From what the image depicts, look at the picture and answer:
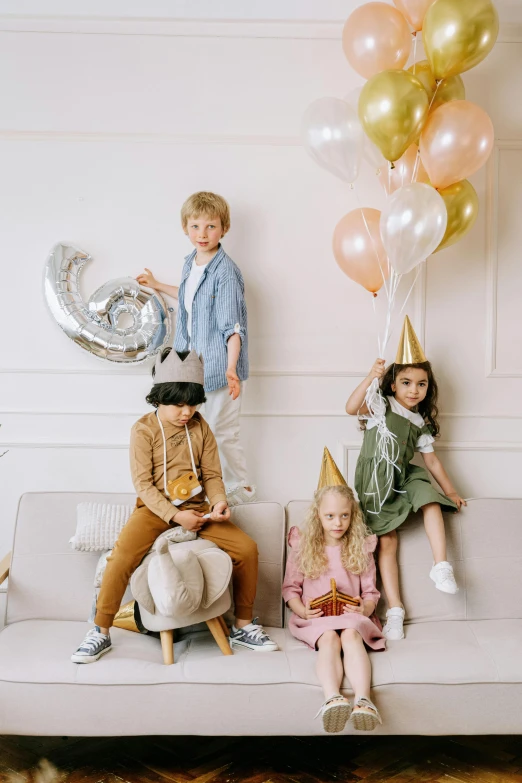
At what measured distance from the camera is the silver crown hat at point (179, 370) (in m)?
2.54

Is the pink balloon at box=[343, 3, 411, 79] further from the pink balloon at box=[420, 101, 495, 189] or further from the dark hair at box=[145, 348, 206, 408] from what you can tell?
the dark hair at box=[145, 348, 206, 408]

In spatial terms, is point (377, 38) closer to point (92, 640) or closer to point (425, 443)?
point (425, 443)

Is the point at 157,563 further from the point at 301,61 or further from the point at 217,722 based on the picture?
the point at 301,61

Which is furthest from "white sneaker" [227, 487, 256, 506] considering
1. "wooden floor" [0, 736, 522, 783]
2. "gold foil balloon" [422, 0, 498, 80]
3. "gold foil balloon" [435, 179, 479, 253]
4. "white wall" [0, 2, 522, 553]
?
"gold foil balloon" [422, 0, 498, 80]

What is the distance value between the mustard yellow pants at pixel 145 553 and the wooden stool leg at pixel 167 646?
0.20m

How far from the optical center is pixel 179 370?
100.0 inches

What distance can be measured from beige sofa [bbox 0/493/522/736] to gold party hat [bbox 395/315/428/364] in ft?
2.90

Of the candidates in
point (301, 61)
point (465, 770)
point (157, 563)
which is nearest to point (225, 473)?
point (157, 563)

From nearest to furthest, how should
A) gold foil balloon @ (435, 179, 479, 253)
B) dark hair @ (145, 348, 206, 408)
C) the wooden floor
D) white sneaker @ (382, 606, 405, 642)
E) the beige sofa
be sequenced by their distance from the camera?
the beige sofa
the wooden floor
white sneaker @ (382, 606, 405, 642)
dark hair @ (145, 348, 206, 408)
gold foil balloon @ (435, 179, 479, 253)

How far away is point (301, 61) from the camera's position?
303cm

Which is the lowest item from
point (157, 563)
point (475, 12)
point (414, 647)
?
point (414, 647)

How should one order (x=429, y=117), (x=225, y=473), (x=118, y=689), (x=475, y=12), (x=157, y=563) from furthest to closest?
(x=225, y=473)
(x=429, y=117)
(x=475, y=12)
(x=157, y=563)
(x=118, y=689)

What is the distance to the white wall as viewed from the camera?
301 cm

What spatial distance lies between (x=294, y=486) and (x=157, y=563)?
1.03 m
